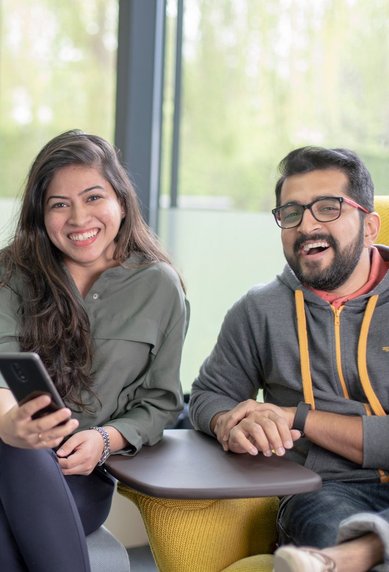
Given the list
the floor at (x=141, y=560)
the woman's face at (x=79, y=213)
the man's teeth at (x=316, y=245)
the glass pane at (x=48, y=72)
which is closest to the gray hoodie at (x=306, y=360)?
the man's teeth at (x=316, y=245)

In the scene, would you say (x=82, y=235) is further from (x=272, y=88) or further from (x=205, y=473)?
(x=272, y=88)

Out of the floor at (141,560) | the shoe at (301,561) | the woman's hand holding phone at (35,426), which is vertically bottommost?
the floor at (141,560)

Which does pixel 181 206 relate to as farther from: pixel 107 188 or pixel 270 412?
pixel 270 412

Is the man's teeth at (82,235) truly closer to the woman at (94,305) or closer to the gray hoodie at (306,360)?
the woman at (94,305)

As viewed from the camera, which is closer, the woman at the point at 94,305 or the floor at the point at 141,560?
the woman at the point at 94,305

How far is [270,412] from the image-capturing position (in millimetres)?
1980

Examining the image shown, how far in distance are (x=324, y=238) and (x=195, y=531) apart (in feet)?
2.26

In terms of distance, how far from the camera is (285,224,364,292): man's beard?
2.14m

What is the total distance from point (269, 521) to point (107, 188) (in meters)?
0.82

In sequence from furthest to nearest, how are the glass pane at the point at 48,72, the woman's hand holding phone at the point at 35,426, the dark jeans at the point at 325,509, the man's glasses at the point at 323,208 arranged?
the glass pane at the point at 48,72 → the man's glasses at the point at 323,208 → the dark jeans at the point at 325,509 → the woman's hand holding phone at the point at 35,426

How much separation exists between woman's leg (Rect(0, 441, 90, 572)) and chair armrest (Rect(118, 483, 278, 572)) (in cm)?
15

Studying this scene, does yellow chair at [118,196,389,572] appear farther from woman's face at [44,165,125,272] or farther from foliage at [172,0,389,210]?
foliage at [172,0,389,210]

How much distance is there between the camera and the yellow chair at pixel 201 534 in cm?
189

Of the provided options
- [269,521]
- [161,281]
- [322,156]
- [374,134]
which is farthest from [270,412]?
[374,134]
